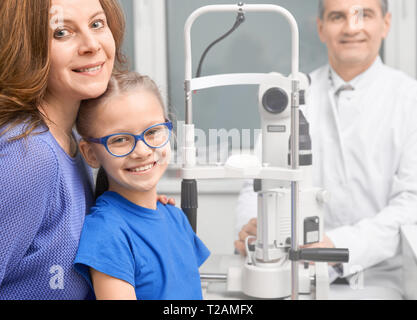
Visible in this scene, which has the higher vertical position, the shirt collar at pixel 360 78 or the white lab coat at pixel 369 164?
the shirt collar at pixel 360 78

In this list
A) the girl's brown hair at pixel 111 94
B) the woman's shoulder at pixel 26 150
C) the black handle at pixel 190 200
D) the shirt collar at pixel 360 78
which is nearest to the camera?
the woman's shoulder at pixel 26 150

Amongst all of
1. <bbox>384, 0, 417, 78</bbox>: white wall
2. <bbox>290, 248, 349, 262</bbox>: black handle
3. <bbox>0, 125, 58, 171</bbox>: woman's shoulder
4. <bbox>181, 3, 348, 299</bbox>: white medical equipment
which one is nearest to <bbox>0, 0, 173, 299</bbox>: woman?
<bbox>0, 125, 58, 171</bbox>: woman's shoulder

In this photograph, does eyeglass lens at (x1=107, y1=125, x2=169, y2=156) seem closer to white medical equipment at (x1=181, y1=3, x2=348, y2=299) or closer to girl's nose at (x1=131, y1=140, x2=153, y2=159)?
girl's nose at (x1=131, y1=140, x2=153, y2=159)

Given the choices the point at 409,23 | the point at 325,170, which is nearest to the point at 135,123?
the point at 409,23

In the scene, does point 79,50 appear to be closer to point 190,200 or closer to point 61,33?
point 61,33

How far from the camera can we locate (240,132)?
0.78 m

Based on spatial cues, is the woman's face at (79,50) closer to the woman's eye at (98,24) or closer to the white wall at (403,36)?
the woman's eye at (98,24)

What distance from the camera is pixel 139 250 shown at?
0.66m

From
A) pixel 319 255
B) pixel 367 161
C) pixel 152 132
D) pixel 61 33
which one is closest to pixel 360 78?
pixel 367 161

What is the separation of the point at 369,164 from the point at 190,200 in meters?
0.64

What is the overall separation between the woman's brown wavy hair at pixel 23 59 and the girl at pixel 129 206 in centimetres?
9

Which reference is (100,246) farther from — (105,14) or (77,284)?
(105,14)

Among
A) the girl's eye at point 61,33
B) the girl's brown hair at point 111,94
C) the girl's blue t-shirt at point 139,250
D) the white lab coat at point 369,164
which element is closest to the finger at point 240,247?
the white lab coat at point 369,164

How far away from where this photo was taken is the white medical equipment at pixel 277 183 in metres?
0.74
